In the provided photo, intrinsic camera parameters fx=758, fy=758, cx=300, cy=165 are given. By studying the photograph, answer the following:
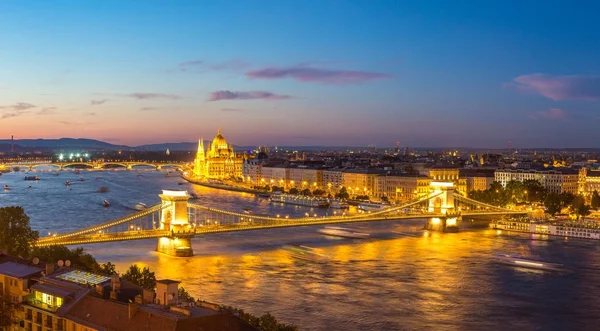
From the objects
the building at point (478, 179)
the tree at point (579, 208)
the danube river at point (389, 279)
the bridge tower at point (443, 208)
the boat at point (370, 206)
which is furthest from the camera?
the building at point (478, 179)

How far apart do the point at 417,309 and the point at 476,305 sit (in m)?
1.36

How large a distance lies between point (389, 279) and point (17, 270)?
968cm

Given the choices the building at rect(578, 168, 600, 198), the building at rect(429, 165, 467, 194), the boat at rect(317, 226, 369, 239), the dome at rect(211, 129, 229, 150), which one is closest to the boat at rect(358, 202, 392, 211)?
the boat at rect(317, 226, 369, 239)

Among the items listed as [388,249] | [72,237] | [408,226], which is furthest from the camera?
[408,226]

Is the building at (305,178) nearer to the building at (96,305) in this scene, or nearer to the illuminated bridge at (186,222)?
the illuminated bridge at (186,222)

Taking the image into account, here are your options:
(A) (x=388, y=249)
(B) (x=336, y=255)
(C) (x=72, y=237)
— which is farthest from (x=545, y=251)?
(C) (x=72, y=237)

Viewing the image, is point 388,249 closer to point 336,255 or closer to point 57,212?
point 336,255

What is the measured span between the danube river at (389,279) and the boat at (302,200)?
12199 mm

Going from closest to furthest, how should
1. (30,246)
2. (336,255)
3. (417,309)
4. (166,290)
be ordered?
1. (166,290)
2. (417,309)
3. (30,246)
4. (336,255)

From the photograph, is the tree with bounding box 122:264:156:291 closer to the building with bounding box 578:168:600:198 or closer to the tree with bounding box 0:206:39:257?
the tree with bounding box 0:206:39:257

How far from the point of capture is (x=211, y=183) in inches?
2458

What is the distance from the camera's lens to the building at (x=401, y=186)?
43.6 meters

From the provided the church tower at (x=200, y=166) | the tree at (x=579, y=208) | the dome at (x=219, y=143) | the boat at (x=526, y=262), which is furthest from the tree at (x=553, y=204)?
the dome at (x=219, y=143)

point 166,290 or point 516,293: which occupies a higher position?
point 166,290
